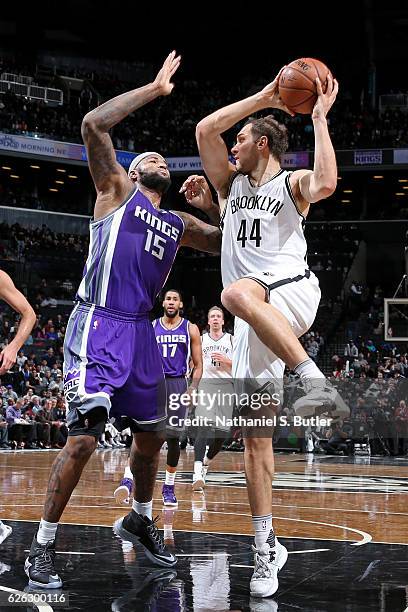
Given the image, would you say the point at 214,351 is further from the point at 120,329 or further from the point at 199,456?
the point at 120,329

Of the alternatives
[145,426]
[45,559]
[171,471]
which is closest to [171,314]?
[171,471]

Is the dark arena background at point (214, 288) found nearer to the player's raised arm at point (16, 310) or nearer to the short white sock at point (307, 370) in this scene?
the short white sock at point (307, 370)

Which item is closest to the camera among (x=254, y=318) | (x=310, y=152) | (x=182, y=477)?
(x=254, y=318)

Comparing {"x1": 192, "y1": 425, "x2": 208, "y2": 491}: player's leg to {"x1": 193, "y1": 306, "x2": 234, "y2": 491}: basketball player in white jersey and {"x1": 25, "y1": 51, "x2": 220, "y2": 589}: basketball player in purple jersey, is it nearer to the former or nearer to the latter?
{"x1": 193, "y1": 306, "x2": 234, "y2": 491}: basketball player in white jersey

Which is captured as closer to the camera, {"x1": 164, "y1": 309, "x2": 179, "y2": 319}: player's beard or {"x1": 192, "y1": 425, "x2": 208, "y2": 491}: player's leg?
{"x1": 164, "y1": 309, "x2": 179, "y2": 319}: player's beard

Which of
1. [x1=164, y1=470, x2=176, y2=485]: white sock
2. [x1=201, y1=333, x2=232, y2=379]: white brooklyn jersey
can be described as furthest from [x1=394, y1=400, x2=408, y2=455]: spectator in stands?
[x1=164, y1=470, x2=176, y2=485]: white sock

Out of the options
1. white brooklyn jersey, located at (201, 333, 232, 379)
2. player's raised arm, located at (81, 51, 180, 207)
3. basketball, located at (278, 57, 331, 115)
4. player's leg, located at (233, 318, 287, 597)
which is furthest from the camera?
white brooklyn jersey, located at (201, 333, 232, 379)

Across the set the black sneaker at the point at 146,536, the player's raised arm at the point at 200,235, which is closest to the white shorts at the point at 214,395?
the player's raised arm at the point at 200,235

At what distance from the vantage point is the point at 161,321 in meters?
8.90

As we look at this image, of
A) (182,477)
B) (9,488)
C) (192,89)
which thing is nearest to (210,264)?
(192,89)

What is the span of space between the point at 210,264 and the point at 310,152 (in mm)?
5928

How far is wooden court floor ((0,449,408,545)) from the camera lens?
6484 millimetres

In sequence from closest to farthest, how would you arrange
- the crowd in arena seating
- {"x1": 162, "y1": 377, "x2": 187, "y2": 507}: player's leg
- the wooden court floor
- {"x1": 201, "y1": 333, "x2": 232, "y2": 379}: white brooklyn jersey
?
1. the wooden court floor
2. {"x1": 162, "y1": 377, "x2": 187, "y2": 507}: player's leg
3. {"x1": 201, "y1": 333, "x2": 232, "y2": 379}: white brooklyn jersey
4. the crowd in arena seating

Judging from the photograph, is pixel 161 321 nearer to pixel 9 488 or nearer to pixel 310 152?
pixel 9 488
